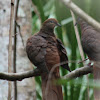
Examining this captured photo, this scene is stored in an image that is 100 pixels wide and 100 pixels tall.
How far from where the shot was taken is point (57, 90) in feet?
7.68

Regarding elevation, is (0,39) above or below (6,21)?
below

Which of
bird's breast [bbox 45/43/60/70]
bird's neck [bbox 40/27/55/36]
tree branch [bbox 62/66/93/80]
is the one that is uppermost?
bird's neck [bbox 40/27/55/36]

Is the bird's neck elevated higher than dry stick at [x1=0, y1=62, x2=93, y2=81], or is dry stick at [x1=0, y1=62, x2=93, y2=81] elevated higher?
the bird's neck

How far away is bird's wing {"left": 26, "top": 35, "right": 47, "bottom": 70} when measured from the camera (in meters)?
2.38

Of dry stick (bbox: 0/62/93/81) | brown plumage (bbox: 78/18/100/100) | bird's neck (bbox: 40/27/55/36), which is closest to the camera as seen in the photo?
dry stick (bbox: 0/62/93/81)

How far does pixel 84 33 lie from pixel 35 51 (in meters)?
0.74

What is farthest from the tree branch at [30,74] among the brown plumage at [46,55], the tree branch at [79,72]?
the brown plumage at [46,55]

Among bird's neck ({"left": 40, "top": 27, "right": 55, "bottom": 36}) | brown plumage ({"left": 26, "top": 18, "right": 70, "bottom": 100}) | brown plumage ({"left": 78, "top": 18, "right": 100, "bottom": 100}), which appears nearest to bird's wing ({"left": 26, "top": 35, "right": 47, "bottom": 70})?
brown plumage ({"left": 26, "top": 18, "right": 70, "bottom": 100})

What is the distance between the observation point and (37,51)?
2.43 m

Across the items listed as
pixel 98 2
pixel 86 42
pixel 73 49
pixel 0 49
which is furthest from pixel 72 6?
pixel 0 49

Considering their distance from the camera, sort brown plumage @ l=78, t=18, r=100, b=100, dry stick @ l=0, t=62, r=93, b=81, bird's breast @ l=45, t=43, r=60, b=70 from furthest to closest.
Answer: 1. bird's breast @ l=45, t=43, r=60, b=70
2. brown plumage @ l=78, t=18, r=100, b=100
3. dry stick @ l=0, t=62, r=93, b=81

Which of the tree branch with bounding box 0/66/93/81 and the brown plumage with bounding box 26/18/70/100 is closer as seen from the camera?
the tree branch with bounding box 0/66/93/81

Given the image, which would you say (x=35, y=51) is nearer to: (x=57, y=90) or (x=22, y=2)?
(x=57, y=90)

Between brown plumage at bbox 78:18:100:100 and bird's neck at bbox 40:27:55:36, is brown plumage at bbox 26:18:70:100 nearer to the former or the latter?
bird's neck at bbox 40:27:55:36
